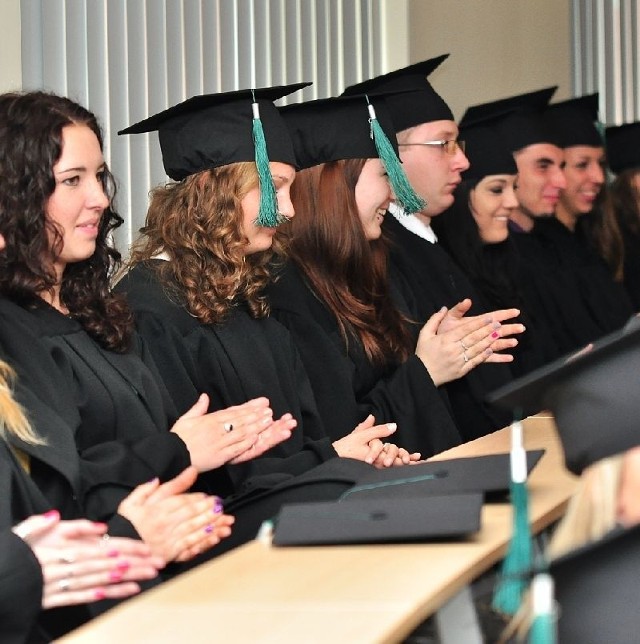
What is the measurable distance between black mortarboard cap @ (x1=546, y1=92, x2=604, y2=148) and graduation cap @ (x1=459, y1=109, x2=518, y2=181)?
1.26 meters

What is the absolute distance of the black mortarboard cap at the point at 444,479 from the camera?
2.79m

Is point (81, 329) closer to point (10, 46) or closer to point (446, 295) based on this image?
point (10, 46)

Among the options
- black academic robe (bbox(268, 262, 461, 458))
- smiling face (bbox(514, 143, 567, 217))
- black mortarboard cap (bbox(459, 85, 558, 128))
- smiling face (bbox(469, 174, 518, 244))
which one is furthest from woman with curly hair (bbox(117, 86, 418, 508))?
smiling face (bbox(514, 143, 567, 217))

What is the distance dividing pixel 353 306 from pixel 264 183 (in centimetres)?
71

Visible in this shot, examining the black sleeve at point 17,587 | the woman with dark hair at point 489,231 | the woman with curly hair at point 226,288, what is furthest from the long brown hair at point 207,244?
the woman with dark hair at point 489,231

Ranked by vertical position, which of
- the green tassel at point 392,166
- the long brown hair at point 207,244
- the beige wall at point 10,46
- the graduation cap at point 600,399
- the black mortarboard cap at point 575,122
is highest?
the beige wall at point 10,46

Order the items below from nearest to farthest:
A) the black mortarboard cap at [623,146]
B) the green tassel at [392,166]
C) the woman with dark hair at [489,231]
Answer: the green tassel at [392,166]
the woman with dark hair at [489,231]
the black mortarboard cap at [623,146]

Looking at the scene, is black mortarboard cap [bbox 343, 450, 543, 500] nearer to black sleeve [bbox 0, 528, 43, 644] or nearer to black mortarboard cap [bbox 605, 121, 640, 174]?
black sleeve [bbox 0, 528, 43, 644]

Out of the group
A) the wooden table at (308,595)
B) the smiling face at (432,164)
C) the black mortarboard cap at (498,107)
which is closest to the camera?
the wooden table at (308,595)

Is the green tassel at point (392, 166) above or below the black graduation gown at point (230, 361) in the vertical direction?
above

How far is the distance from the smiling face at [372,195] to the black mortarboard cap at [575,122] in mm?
2969

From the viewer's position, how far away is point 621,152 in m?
8.28

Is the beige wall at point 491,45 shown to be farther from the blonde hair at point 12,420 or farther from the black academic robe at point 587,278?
the blonde hair at point 12,420

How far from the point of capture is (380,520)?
2469mm
